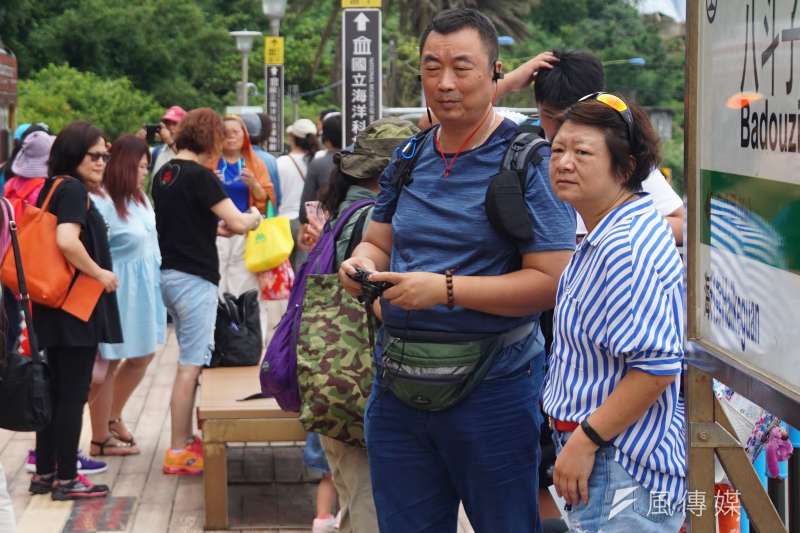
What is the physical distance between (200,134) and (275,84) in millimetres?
13575

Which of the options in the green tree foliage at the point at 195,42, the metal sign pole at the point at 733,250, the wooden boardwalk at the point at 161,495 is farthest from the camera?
the green tree foliage at the point at 195,42

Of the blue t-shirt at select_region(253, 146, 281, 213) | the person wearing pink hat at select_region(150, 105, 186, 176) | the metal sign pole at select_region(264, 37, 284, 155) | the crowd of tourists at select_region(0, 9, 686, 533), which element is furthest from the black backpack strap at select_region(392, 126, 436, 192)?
the metal sign pole at select_region(264, 37, 284, 155)

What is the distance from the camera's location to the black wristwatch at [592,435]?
284 centimetres

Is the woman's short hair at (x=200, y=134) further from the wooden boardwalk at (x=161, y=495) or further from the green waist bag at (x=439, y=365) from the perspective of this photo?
the green waist bag at (x=439, y=365)

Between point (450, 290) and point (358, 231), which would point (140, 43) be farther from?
point (450, 290)

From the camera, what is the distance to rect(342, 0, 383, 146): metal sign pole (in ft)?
28.3

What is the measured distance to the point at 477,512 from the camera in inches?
135

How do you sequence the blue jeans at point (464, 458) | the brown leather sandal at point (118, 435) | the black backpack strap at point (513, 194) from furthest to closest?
the brown leather sandal at point (118, 435) → the blue jeans at point (464, 458) → the black backpack strap at point (513, 194)

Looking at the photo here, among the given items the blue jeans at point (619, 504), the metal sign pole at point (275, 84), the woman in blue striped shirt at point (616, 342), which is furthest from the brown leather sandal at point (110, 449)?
the metal sign pole at point (275, 84)

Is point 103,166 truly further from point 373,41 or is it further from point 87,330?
point 373,41

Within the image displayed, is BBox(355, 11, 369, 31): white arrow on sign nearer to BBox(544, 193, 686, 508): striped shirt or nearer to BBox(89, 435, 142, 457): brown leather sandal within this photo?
BBox(89, 435, 142, 457): brown leather sandal

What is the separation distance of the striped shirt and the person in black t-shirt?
12.8 ft

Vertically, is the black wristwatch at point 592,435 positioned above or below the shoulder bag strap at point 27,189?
below

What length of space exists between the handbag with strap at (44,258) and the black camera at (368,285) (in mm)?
3188
